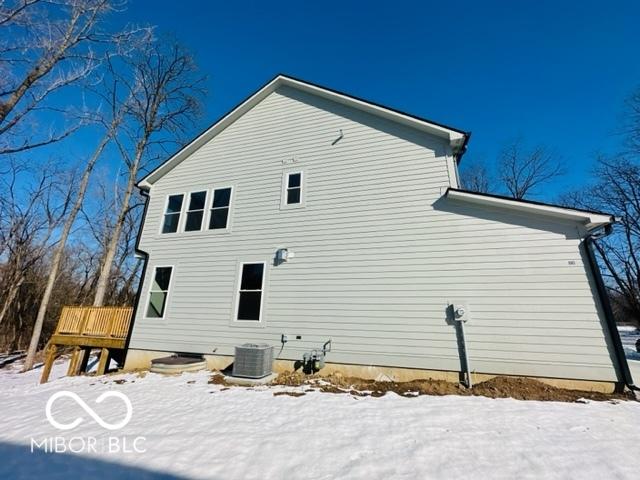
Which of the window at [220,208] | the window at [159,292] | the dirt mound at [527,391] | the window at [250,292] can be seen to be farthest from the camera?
the window at [220,208]

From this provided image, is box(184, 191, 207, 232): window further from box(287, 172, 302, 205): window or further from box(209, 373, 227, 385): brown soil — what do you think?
box(209, 373, 227, 385): brown soil

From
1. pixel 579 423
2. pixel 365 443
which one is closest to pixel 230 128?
pixel 365 443

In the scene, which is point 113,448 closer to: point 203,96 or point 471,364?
point 471,364

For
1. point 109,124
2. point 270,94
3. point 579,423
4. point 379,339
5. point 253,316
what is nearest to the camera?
point 579,423

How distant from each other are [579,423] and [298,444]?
378 cm

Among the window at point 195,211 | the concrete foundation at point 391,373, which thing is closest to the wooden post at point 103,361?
the concrete foundation at point 391,373

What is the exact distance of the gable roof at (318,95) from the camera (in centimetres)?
725

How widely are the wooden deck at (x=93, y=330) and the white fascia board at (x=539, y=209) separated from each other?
10.4 m

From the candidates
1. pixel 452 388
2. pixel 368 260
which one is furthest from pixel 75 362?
pixel 452 388

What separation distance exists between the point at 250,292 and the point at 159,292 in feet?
10.7

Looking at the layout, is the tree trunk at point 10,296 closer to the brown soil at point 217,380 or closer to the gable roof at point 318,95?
the gable roof at point 318,95

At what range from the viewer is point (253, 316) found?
770 cm

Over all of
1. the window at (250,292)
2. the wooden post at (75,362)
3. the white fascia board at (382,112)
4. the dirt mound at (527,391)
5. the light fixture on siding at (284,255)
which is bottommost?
the wooden post at (75,362)

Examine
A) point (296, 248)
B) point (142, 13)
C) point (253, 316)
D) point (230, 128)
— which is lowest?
point (253, 316)
